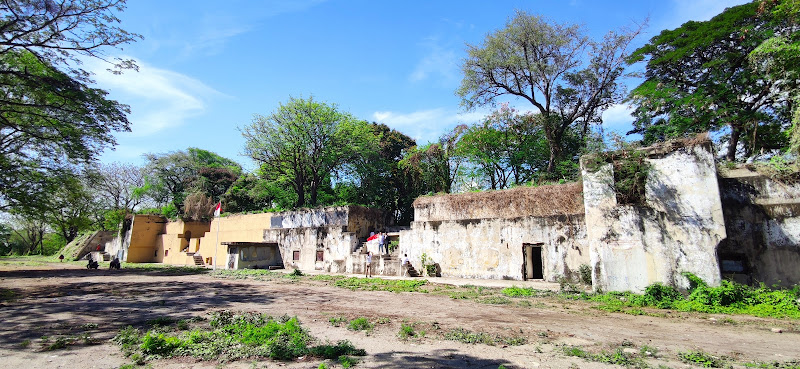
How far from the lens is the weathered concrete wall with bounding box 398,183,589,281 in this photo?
1404 cm

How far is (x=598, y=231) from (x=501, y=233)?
4777mm

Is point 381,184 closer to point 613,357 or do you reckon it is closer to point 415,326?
point 415,326

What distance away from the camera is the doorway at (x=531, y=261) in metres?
14.9

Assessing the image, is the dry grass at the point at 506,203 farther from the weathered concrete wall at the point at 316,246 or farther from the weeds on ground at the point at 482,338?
the weeds on ground at the point at 482,338

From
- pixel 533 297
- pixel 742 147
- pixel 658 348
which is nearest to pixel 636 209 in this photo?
pixel 533 297

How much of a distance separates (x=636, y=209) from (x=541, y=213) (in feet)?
15.9

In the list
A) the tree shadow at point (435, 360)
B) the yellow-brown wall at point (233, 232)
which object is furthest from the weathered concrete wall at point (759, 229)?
the yellow-brown wall at point (233, 232)

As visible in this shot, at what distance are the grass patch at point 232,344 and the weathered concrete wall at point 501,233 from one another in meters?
11.1

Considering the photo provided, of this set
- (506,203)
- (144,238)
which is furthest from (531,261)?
(144,238)

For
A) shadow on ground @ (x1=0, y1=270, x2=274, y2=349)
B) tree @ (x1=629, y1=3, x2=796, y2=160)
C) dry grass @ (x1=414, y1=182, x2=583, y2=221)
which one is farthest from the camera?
tree @ (x1=629, y1=3, x2=796, y2=160)

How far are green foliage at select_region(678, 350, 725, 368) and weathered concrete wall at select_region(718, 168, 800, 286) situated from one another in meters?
6.90

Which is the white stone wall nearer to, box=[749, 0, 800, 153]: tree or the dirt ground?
the dirt ground

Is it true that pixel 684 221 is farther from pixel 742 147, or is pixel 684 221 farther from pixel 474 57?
pixel 474 57

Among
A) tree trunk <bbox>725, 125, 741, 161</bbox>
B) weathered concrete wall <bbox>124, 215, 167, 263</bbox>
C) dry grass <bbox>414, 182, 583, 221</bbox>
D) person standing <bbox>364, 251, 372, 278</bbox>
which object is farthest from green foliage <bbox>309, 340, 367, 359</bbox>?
weathered concrete wall <bbox>124, 215, 167, 263</bbox>
